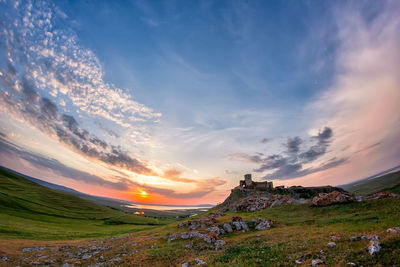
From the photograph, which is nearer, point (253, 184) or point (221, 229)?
point (221, 229)

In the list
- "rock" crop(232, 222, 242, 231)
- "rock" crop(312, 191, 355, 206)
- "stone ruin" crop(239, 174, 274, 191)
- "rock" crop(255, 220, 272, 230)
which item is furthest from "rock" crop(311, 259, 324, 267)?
"stone ruin" crop(239, 174, 274, 191)

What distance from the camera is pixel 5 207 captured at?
3438 inches

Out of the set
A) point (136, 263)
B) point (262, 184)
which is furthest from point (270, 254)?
point (262, 184)

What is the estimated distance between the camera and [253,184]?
3684 inches

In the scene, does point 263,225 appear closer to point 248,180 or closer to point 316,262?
point 316,262

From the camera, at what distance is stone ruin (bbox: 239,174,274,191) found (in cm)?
9038

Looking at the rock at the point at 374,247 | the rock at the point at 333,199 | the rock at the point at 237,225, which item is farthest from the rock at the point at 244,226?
the rock at the point at 374,247

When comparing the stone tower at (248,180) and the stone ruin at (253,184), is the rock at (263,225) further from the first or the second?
the stone tower at (248,180)

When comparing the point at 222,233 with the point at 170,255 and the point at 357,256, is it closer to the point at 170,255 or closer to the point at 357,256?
the point at 170,255

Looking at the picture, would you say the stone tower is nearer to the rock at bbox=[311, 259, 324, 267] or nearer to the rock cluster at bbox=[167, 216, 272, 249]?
the rock cluster at bbox=[167, 216, 272, 249]

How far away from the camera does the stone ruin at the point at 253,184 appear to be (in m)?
90.4

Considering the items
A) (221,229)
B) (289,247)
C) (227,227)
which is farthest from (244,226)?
(289,247)

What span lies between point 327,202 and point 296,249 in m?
30.5

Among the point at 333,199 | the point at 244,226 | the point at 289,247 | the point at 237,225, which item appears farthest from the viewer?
the point at 333,199
